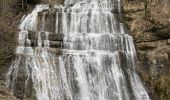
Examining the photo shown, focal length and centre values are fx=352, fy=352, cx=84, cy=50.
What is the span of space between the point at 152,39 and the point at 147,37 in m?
0.46

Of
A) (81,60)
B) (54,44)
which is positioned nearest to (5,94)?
(81,60)

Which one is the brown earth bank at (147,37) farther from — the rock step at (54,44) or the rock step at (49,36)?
the rock step at (54,44)

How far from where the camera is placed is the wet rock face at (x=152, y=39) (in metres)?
26.1

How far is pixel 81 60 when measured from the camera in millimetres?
24844

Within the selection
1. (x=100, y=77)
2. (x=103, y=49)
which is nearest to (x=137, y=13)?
(x=103, y=49)

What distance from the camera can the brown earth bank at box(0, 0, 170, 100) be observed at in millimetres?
24828

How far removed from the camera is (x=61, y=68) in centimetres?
2380

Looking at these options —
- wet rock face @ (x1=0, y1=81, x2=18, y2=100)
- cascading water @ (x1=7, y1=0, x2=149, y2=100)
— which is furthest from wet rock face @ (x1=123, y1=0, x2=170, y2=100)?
wet rock face @ (x1=0, y1=81, x2=18, y2=100)

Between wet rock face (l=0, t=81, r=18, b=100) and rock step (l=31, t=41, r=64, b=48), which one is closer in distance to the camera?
wet rock face (l=0, t=81, r=18, b=100)

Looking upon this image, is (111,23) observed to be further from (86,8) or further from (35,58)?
(35,58)

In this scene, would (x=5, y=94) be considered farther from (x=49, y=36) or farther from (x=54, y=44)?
(x=49, y=36)

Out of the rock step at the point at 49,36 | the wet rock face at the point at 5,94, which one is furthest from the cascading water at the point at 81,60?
the wet rock face at the point at 5,94

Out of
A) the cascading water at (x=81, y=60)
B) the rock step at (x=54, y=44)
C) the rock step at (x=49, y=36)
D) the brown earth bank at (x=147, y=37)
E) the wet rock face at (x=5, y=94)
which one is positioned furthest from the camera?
the rock step at (x=49, y=36)

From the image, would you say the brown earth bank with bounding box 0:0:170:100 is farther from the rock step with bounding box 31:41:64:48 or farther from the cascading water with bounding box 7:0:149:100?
the rock step with bounding box 31:41:64:48
